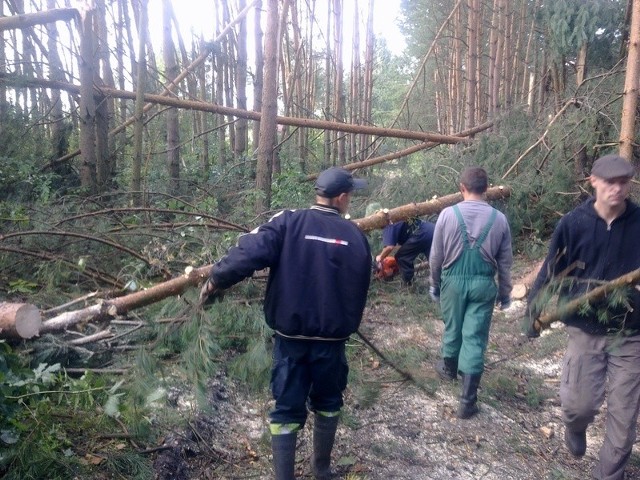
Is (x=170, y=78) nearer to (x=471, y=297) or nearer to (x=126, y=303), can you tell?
(x=126, y=303)

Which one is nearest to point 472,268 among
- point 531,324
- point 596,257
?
point 531,324

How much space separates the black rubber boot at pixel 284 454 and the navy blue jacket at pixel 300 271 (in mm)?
590

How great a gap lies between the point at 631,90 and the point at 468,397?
4.29m

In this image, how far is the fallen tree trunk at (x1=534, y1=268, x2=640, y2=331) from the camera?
3.11 meters

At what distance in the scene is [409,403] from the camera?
4625mm

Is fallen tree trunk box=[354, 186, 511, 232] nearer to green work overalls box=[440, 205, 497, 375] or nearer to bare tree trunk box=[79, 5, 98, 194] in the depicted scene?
green work overalls box=[440, 205, 497, 375]

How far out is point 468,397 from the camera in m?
4.43

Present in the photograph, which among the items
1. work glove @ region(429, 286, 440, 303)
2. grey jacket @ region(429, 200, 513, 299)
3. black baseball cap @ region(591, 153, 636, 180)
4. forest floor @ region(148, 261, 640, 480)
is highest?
black baseball cap @ region(591, 153, 636, 180)

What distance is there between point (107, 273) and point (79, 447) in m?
2.24

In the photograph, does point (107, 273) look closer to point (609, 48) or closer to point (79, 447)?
point (79, 447)

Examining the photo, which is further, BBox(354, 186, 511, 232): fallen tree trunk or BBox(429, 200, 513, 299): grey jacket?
BBox(354, 186, 511, 232): fallen tree trunk

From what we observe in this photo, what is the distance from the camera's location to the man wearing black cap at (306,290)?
317cm

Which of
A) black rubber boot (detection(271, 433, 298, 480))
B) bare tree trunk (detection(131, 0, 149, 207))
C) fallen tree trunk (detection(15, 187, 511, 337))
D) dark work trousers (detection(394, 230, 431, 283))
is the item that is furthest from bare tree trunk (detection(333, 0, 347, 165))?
black rubber boot (detection(271, 433, 298, 480))

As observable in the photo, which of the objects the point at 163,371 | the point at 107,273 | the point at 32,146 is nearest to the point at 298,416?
the point at 163,371
